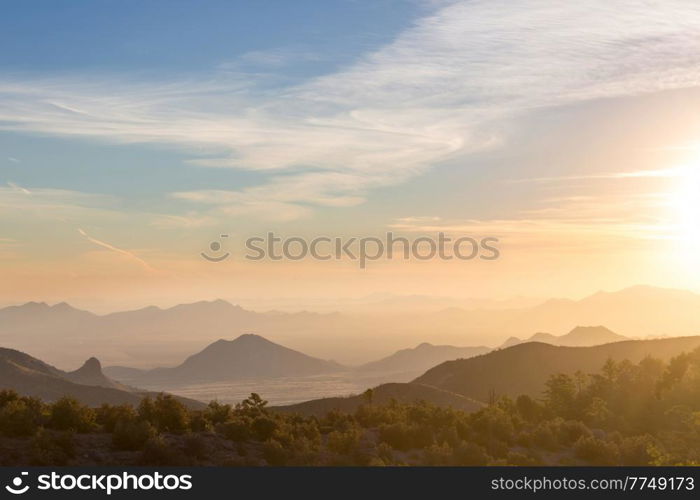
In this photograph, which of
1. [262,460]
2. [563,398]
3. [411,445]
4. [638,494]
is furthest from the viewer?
[563,398]

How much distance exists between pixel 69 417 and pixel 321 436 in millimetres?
12429

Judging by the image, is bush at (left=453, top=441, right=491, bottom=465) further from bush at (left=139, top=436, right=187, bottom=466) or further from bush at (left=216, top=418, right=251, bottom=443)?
bush at (left=139, top=436, right=187, bottom=466)

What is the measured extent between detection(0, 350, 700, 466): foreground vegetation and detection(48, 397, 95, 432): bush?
1.7 inches

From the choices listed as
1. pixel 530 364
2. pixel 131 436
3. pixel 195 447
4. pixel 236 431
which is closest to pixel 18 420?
pixel 131 436

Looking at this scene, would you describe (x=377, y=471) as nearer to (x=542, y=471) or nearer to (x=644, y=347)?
(x=542, y=471)

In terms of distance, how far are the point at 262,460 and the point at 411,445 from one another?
9431 mm

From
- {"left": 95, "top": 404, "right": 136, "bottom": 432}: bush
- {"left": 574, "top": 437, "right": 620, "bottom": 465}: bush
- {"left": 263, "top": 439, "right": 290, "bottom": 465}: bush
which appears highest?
{"left": 95, "top": 404, "right": 136, "bottom": 432}: bush

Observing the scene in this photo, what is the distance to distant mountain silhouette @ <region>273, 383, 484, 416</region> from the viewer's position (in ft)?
352

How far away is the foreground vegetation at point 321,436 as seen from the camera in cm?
3188

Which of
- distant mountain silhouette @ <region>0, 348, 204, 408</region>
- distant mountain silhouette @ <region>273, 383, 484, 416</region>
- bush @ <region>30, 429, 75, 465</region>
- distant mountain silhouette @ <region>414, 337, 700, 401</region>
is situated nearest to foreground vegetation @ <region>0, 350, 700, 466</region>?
bush @ <region>30, 429, 75, 465</region>

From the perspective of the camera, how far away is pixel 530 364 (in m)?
148

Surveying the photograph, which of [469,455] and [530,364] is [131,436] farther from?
[530,364]

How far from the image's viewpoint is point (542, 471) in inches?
1161

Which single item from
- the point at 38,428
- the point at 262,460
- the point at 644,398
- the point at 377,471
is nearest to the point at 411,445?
A: the point at 262,460
